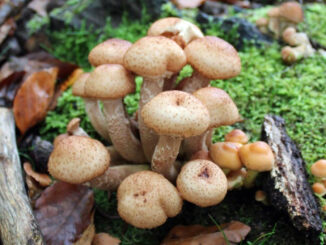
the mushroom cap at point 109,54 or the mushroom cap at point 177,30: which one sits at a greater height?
the mushroom cap at point 177,30

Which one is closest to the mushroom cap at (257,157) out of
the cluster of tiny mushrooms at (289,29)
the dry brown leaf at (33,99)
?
the cluster of tiny mushrooms at (289,29)

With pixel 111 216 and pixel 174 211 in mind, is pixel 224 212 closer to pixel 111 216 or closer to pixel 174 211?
pixel 174 211

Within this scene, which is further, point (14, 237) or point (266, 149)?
point (266, 149)

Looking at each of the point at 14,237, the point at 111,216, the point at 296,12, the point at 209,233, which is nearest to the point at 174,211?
the point at 209,233

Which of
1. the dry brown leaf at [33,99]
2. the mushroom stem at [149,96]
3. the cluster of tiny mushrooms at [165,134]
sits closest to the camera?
the cluster of tiny mushrooms at [165,134]

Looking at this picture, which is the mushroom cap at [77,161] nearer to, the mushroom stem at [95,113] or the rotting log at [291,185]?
the mushroom stem at [95,113]
